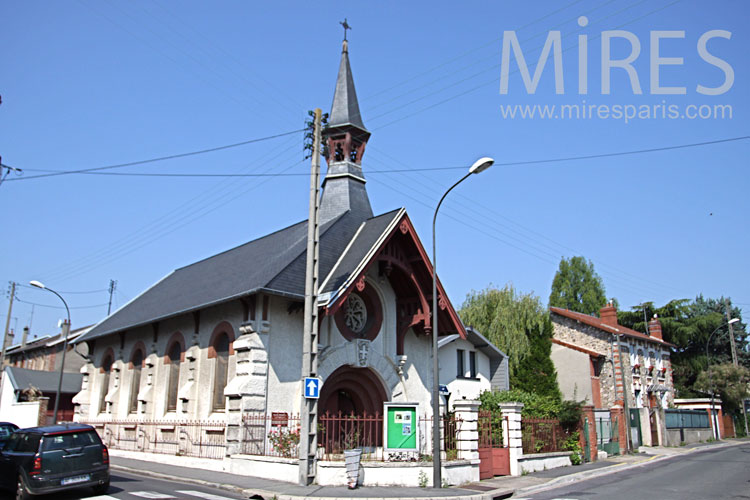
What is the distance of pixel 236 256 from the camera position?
26.8m

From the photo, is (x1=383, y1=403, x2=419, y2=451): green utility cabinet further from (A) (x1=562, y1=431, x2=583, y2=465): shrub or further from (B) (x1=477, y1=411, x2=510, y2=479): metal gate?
(A) (x1=562, y1=431, x2=583, y2=465): shrub

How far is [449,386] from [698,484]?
1444 centimetres

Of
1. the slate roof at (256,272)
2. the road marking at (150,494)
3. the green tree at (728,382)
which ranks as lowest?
the road marking at (150,494)

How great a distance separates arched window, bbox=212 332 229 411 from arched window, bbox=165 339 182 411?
9.82 ft

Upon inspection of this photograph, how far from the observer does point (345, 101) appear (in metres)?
28.3

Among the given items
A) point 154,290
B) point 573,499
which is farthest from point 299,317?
point 154,290

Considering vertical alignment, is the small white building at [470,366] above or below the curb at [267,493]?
above

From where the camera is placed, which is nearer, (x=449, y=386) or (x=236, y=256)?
(x=236, y=256)

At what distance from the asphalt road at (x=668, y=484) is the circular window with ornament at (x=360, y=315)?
8.14m

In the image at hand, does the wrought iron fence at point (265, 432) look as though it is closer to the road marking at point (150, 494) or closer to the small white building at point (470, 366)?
the road marking at point (150, 494)

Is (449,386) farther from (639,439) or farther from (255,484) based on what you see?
(255,484)

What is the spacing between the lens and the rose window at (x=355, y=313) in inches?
835

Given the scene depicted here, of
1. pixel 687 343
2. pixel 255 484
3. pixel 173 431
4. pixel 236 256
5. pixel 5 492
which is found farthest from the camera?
pixel 687 343

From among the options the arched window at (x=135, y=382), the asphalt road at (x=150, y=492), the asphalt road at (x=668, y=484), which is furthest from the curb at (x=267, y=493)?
the arched window at (x=135, y=382)
